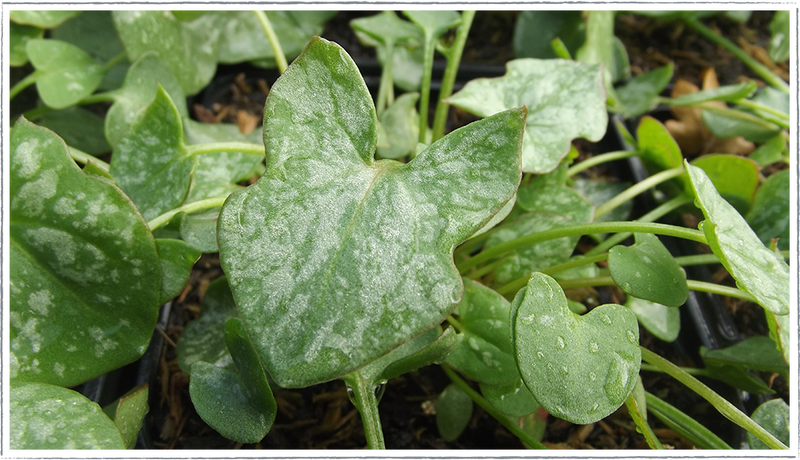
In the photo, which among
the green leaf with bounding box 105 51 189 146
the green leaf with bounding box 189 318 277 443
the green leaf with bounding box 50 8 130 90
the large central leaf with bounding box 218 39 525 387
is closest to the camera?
the large central leaf with bounding box 218 39 525 387

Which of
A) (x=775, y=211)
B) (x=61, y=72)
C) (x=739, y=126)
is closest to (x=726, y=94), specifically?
(x=739, y=126)

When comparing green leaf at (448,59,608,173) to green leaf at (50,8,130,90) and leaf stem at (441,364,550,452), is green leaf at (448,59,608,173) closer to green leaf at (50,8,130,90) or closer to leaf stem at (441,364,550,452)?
leaf stem at (441,364,550,452)

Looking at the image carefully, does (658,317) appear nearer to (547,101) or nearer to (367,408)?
(547,101)

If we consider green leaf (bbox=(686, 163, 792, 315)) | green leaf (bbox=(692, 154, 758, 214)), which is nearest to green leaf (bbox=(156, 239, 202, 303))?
green leaf (bbox=(686, 163, 792, 315))

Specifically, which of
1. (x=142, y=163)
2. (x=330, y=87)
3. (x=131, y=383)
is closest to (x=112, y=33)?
(x=142, y=163)

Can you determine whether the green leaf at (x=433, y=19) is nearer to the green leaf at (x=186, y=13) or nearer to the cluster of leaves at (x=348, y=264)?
the cluster of leaves at (x=348, y=264)

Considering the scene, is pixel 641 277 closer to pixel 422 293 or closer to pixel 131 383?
pixel 422 293
